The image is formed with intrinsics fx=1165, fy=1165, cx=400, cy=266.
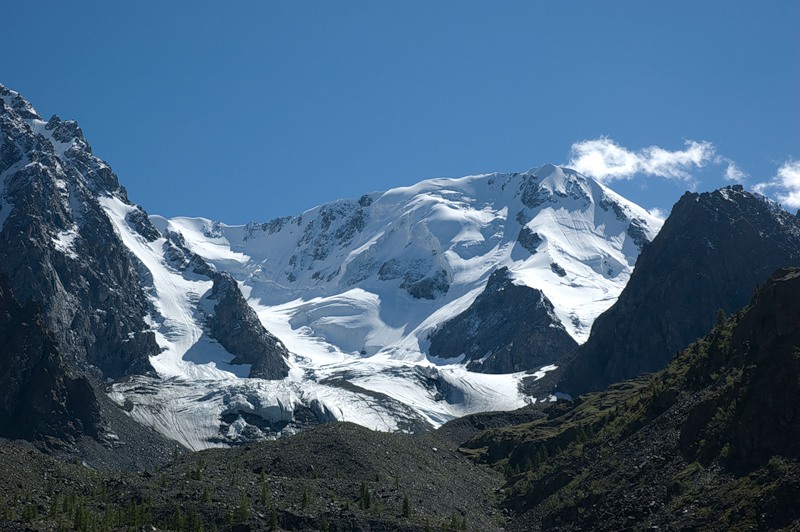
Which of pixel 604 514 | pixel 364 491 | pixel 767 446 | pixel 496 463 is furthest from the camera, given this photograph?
pixel 496 463

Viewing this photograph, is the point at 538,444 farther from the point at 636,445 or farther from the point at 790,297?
the point at 790,297

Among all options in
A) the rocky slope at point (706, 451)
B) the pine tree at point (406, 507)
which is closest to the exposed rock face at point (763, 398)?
the rocky slope at point (706, 451)

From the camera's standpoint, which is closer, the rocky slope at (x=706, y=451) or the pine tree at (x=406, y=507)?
the rocky slope at (x=706, y=451)

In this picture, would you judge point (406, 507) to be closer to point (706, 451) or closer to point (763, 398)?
point (706, 451)

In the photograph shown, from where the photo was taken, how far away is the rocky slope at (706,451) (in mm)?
88688

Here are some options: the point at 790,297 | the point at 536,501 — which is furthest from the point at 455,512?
the point at 790,297

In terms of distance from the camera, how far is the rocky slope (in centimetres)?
8869

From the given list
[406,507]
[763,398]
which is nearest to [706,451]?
[763,398]

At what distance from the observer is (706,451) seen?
99.6 m

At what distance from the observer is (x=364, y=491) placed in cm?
11919

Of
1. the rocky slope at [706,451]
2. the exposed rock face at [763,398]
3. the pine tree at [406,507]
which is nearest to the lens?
the rocky slope at [706,451]

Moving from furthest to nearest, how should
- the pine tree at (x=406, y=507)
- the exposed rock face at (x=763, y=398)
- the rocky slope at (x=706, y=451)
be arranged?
1. the pine tree at (x=406, y=507)
2. the exposed rock face at (x=763, y=398)
3. the rocky slope at (x=706, y=451)

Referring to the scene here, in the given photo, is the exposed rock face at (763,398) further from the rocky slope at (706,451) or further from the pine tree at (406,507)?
the pine tree at (406,507)

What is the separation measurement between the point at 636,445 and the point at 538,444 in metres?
56.0
